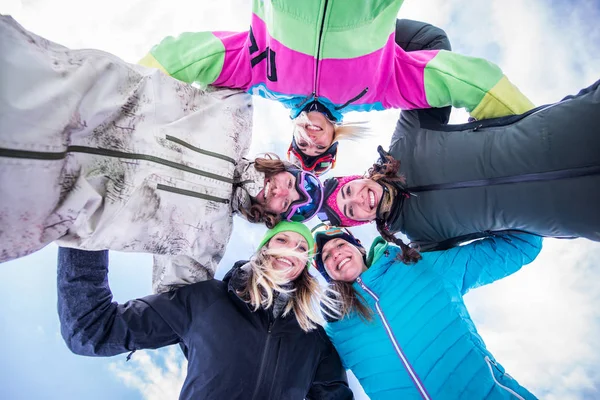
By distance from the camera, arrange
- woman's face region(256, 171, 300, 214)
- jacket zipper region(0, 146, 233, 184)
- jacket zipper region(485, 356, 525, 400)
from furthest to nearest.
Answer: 1. woman's face region(256, 171, 300, 214)
2. jacket zipper region(485, 356, 525, 400)
3. jacket zipper region(0, 146, 233, 184)

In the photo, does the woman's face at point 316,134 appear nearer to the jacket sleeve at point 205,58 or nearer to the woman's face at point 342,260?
the jacket sleeve at point 205,58

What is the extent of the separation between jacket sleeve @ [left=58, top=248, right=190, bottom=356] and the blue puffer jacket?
1258mm

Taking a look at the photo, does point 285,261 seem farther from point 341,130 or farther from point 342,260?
point 341,130

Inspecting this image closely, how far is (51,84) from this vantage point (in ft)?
3.99

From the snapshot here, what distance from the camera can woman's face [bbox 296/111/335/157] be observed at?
8.17 ft

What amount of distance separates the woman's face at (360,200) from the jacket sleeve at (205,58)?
1240mm

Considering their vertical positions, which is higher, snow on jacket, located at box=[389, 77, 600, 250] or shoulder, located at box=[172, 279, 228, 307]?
snow on jacket, located at box=[389, 77, 600, 250]

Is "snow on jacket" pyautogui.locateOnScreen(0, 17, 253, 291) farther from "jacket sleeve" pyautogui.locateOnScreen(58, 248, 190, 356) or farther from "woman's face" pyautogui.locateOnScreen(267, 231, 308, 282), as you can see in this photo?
"woman's face" pyautogui.locateOnScreen(267, 231, 308, 282)

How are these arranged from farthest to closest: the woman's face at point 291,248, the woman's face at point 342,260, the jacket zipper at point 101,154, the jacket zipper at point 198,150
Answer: the woman's face at point 342,260, the woman's face at point 291,248, the jacket zipper at point 198,150, the jacket zipper at point 101,154

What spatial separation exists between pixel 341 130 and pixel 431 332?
1.78 metres

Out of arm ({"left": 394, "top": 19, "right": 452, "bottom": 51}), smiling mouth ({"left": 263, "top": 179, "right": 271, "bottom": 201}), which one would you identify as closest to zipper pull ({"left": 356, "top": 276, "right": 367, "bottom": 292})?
smiling mouth ({"left": 263, "top": 179, "right": 271, "bottom": 201})

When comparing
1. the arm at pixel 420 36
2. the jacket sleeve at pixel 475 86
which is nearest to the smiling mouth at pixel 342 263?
the jacket sleeve at pixel 475 86

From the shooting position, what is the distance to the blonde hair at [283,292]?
229 cm

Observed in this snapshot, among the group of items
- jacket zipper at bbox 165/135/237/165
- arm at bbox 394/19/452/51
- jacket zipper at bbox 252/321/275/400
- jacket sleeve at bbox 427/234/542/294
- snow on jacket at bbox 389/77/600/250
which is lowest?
jacket zipper at bbox 252/321/275/400
